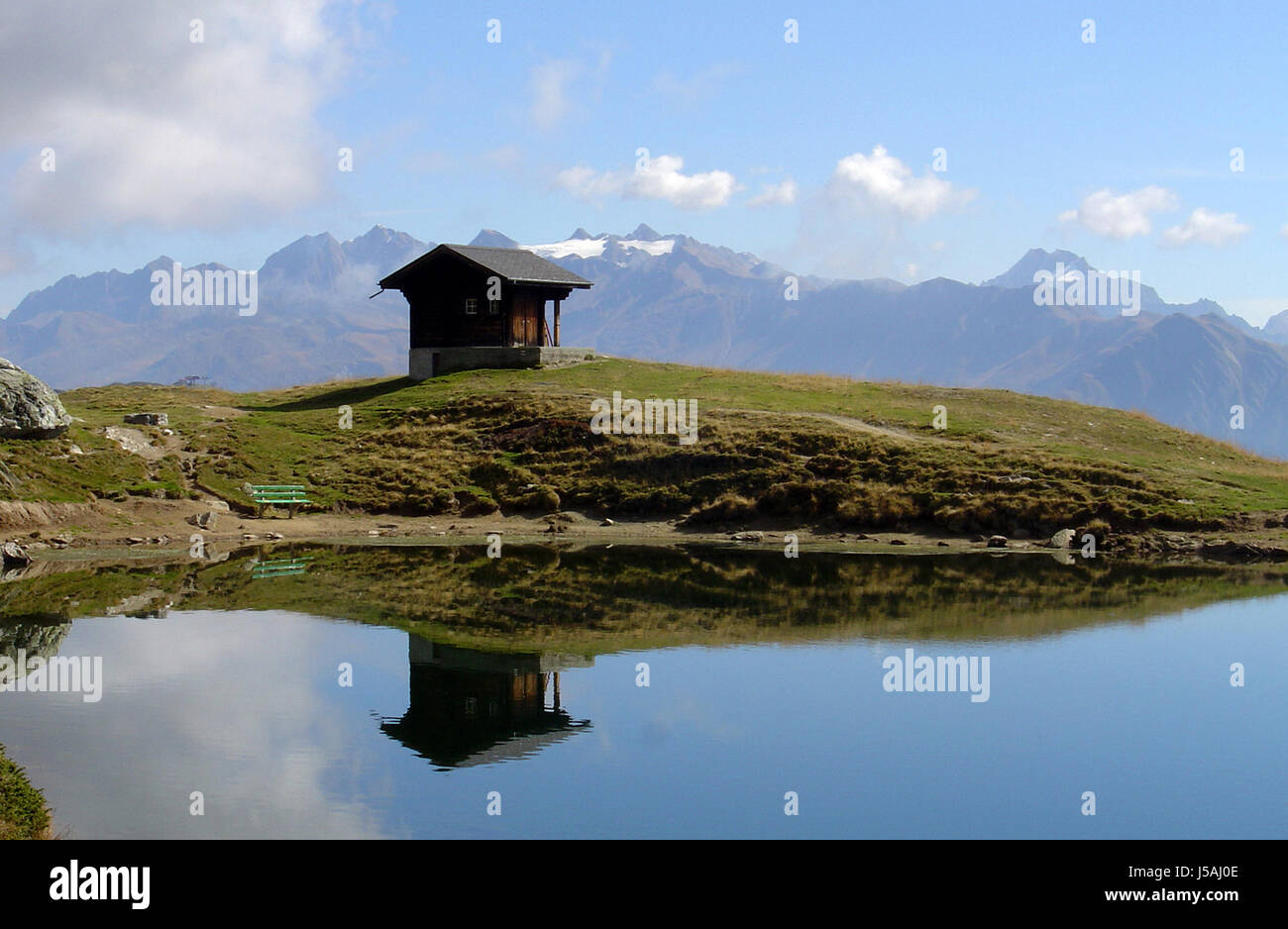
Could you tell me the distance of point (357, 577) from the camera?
1527 inches

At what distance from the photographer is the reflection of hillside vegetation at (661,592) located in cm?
3023

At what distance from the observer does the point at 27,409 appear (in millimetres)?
50406

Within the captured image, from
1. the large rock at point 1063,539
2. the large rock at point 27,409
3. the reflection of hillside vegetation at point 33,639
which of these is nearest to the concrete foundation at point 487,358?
the large rock at point 27,409

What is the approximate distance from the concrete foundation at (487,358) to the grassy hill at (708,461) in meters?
4.66

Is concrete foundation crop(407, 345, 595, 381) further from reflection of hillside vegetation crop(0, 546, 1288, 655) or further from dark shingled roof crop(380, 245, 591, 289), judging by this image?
reflection of hillside vegetation crop(0, 546, 1288, 655)

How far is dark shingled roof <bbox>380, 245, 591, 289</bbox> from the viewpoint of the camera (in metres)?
74.5

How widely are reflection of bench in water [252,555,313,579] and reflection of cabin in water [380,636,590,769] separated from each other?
1349 centimetres
